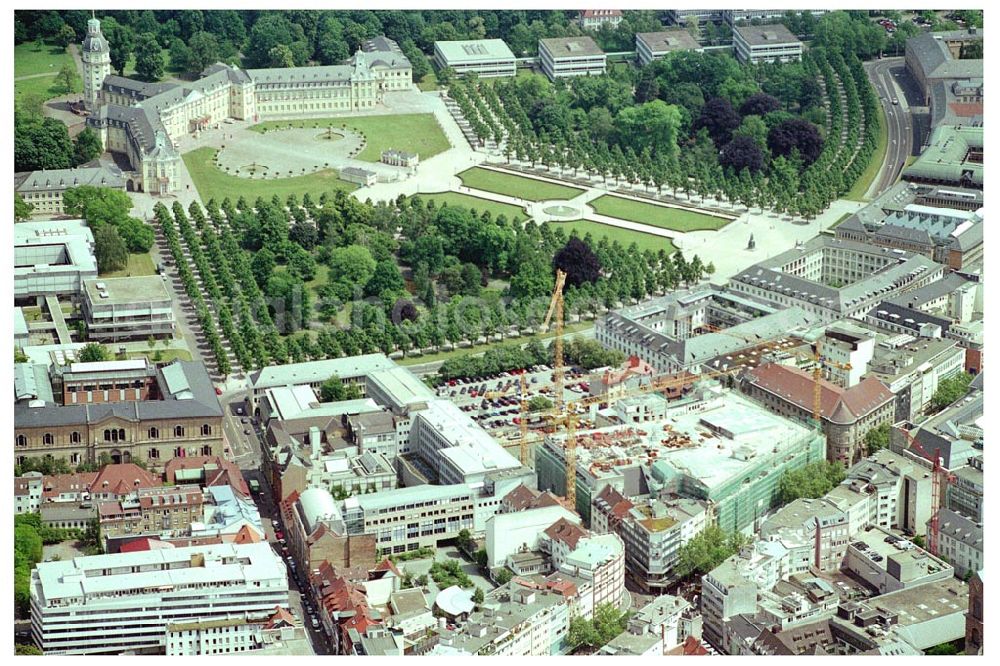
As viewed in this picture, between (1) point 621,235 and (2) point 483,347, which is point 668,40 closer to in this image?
(1) point 621,235

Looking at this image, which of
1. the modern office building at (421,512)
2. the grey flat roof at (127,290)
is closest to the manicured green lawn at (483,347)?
the grey flat roof at (127,290)

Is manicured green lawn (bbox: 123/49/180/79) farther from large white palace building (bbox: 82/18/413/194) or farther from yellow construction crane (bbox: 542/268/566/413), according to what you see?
yellow construction crane (bbox: 542/268/566/413)

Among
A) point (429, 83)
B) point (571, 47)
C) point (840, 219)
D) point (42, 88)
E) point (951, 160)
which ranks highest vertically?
point (571, 47)

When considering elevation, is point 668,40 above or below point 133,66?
above

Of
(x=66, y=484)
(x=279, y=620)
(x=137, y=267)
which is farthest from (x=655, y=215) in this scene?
(x=279, y=620)

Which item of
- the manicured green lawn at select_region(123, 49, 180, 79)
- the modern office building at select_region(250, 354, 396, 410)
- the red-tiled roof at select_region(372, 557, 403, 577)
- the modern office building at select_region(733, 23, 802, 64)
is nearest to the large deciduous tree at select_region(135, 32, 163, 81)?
the manicured green lawn at select_region(123, 49, 180, 79)

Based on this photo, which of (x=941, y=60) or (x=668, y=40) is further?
(x=668, y=40)
